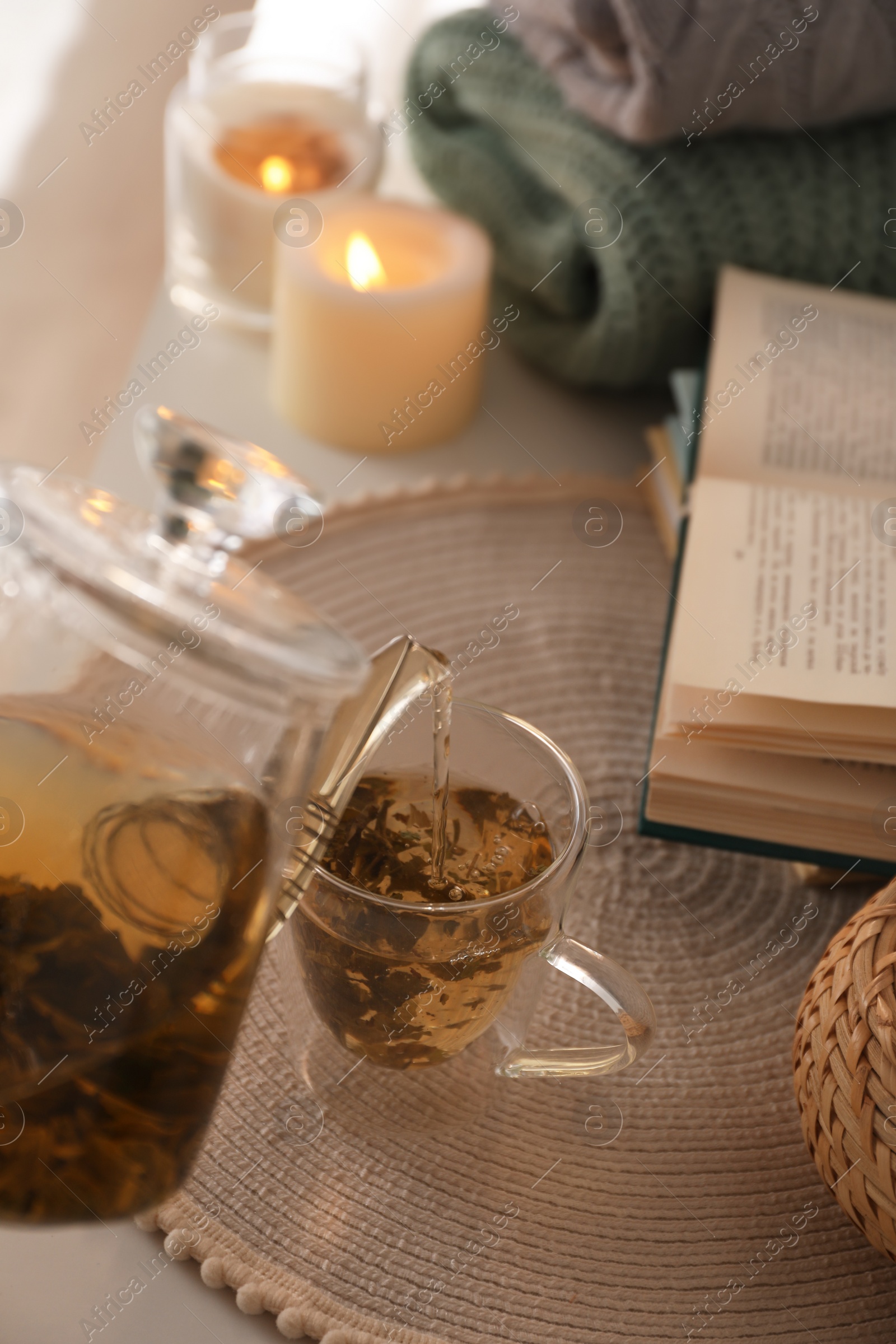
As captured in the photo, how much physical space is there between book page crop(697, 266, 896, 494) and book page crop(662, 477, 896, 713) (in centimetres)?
3

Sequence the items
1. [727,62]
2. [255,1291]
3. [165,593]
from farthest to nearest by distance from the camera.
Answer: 1. [727,62]
2. [255,1291]
3. [165,593]

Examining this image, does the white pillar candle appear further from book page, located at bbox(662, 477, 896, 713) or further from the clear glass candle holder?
book page, located at bbox(662, 477, 896, 713)

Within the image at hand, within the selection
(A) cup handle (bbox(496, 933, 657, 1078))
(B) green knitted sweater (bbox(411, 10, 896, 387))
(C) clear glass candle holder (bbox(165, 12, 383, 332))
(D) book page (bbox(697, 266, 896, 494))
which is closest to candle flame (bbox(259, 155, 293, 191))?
(C) clear glass candle holder (bbox(165, 12, 383, 332))

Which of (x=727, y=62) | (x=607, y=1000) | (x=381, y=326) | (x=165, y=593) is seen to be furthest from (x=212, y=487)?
(x=727, y=62)

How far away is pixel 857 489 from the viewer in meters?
0.64

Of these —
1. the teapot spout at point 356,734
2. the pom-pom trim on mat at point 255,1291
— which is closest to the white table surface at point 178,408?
the pom-pom trim on mat at point 255,1291

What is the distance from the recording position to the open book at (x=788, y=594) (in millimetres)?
499

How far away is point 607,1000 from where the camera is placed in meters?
0.41

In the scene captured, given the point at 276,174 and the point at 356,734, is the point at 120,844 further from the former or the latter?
the point at 276,174

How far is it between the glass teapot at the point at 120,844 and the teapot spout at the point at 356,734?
0.09 feet

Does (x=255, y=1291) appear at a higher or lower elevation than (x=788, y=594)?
higher

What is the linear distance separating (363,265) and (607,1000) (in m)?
0.44

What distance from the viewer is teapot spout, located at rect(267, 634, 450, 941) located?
1.19 ft

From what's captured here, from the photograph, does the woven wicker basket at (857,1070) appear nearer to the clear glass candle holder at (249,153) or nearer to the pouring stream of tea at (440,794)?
the pouring stream of tea at (440,794)
